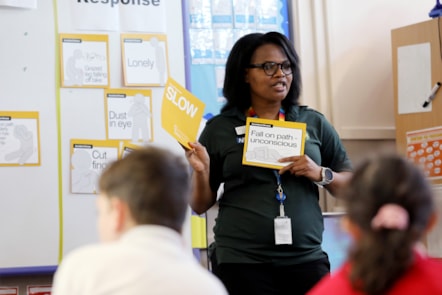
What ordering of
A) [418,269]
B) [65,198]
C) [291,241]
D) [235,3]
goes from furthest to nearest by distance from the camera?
[235,3]
[65,198]
[291,241]
[418,269]

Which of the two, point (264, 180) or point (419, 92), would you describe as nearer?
point (264, 180)

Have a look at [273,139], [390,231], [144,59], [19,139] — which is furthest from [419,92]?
[390,231]

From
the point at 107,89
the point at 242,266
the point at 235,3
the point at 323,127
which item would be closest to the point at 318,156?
the point at 323,127

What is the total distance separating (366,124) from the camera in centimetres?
424

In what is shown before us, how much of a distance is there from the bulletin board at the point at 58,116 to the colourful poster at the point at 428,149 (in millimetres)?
1350

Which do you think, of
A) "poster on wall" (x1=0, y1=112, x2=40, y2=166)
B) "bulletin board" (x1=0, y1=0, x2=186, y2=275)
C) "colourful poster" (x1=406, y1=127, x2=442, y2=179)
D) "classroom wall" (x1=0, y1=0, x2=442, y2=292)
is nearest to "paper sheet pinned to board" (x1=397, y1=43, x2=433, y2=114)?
"colourful poster" (x1=406, y1=127, x2=442, y2=179)

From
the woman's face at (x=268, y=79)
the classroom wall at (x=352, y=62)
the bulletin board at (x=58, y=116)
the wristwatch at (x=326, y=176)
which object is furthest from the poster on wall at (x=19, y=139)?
the classroom wall at (x=352, y=62)

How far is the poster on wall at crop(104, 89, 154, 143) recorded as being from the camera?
3.33 m

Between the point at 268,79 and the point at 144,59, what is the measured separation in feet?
3.10

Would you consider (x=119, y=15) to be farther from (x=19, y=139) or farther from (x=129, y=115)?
(x=19, y=139)

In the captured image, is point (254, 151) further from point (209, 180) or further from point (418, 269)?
point (418, 269)

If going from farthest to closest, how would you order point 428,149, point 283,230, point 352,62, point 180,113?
1. point 352,62
2. point 428,149
3. point 180,113
4. point 283,230

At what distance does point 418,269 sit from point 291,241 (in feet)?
3.82

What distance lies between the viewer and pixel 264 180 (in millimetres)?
2549
